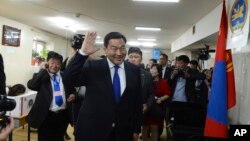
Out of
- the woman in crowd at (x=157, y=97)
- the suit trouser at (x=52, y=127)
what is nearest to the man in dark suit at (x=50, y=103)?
the suit trouser at (x=52, y=127)

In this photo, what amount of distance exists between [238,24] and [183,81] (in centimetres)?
191

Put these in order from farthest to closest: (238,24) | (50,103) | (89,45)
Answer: (50,103) → (238,24) → (89,45)

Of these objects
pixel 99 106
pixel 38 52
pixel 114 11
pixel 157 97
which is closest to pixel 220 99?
pixel 99 106

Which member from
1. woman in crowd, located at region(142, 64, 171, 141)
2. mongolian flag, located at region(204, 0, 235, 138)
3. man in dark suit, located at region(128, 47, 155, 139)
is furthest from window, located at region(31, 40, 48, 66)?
mongolian flag, located at region(204, 0, 235, 138)

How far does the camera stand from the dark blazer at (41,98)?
2.54m

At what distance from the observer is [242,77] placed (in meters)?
2.69

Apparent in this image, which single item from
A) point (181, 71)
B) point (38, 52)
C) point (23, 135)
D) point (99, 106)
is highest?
point (38, 52)

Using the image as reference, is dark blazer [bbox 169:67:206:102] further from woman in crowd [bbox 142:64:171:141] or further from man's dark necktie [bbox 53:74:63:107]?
man's dark necktie [bbox 53:74:63:107]

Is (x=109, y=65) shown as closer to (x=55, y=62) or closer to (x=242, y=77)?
(x=55, y=62)

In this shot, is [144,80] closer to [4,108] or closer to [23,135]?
[4,108]

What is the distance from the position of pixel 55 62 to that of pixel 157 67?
154cm

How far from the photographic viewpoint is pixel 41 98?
259 cm

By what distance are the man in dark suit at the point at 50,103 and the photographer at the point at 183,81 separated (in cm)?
184

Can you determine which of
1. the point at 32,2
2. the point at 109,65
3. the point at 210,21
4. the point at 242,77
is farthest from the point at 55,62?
the point at 210,21
